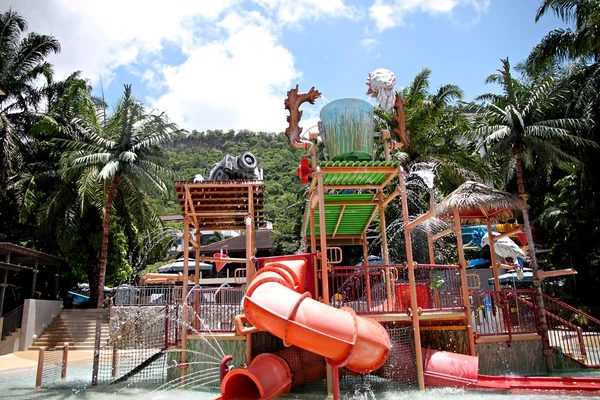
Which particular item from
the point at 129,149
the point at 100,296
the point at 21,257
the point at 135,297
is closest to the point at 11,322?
the point at 21,257

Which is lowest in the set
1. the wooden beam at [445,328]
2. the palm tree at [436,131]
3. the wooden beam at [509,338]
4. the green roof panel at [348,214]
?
the wooden beam at [509,338]

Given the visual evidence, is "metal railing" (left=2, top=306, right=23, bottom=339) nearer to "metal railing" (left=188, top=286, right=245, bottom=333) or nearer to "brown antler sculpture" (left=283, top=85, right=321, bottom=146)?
"metal railing" (left=188, top=286, right=245, bottom=333)

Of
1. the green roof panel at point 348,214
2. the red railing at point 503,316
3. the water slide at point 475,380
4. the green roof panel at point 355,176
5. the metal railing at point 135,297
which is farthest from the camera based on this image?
the metal railing at point 135,297

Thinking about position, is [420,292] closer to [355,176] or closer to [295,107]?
[355,176]

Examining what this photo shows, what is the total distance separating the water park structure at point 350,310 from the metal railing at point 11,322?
35.7 ft

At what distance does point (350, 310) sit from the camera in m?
6.80

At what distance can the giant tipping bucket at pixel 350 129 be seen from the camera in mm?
9969

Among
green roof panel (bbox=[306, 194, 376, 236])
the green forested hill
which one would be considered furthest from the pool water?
the green forested hill

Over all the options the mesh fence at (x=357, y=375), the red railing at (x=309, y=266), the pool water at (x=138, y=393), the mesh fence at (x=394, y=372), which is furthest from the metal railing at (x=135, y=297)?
the red railing at (x=309, y=266)

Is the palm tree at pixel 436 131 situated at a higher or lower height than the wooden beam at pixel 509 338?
higher

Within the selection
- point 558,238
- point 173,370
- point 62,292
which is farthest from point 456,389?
point 62,292

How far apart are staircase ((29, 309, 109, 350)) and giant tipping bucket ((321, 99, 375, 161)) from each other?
1739 centimetres

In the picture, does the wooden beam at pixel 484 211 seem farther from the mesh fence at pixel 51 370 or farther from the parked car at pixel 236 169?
the mesh fence at pixel 51 370

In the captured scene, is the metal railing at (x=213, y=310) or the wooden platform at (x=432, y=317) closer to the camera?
the wooden platform at (x=432, y=317)
